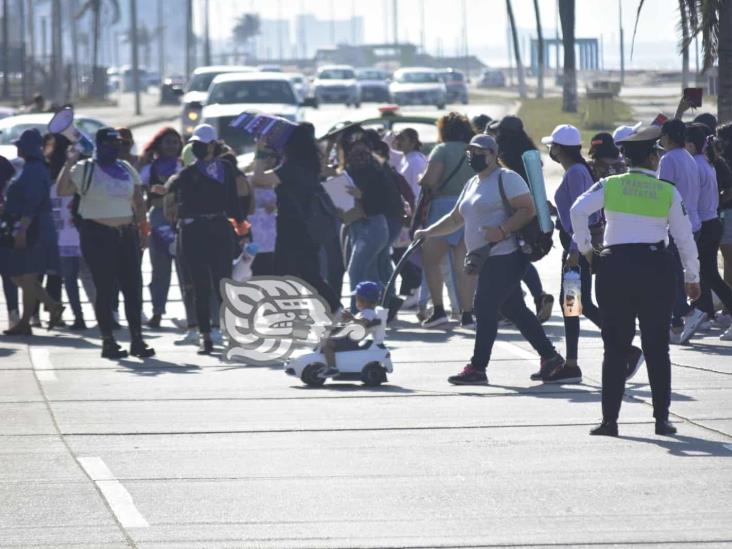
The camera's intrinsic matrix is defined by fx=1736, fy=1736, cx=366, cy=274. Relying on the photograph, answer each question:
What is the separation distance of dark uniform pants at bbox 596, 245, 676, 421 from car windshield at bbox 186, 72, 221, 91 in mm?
31096

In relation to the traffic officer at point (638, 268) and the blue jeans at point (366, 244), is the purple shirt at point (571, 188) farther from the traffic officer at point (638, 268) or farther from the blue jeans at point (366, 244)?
the blue jeans at point (366, 244)

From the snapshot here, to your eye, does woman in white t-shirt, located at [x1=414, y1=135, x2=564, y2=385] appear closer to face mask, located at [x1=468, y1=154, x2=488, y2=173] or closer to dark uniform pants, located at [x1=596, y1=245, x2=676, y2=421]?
face mask, located at [x1=468, y1=154, x2=488, y2=173]

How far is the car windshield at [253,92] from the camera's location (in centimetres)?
3394

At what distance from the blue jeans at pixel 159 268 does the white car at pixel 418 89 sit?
48.9m

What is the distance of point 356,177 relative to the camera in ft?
48.2

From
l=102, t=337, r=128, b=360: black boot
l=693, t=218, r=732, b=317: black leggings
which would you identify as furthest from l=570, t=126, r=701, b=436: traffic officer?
l=102, t=337, r=128, b=360: black boot

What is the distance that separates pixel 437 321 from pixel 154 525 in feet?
24.7

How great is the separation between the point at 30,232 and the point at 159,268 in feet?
4.38

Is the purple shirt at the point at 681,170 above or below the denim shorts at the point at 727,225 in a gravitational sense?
above

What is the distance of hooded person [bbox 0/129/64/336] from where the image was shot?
1445 cm

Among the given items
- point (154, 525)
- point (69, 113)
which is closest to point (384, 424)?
point (154, 525)

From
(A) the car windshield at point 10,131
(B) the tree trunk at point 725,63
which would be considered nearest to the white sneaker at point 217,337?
(B) the tree trunk at point 725,63

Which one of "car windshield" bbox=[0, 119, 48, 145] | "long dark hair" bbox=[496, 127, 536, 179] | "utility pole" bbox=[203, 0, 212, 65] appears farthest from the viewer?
"utility pole" bbox=[203, 0, 212, 65]

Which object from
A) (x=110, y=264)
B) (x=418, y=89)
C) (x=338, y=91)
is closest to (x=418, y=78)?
(x=418, y=89)
